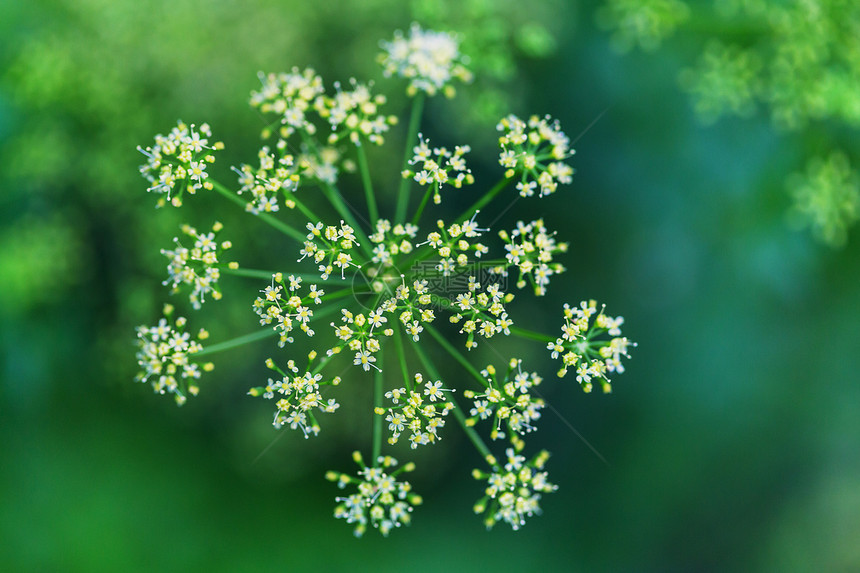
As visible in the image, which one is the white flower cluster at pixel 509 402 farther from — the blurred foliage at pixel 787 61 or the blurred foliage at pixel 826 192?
the blurred foliage at pixel 826 192

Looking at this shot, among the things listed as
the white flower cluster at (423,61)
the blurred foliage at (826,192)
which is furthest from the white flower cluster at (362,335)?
the blurred foliage at (826,192)

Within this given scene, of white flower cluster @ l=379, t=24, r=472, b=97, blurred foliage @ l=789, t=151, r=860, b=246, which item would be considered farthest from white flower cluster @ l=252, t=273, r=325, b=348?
blurred foliage @ l=789, t=151, r=860, b=246

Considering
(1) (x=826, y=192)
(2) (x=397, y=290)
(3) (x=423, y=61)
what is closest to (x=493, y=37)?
(3) (x=423, y=61)

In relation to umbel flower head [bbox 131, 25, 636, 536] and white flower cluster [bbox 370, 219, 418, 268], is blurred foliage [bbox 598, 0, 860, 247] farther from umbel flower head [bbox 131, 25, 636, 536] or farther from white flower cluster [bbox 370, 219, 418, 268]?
white flower cluster [bbox 370, 219, 418, 268]

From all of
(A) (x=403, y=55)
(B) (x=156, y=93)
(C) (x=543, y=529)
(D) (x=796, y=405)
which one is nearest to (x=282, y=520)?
(C) (x=543, y=529)

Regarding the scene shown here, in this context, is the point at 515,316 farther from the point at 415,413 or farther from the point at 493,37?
the point at 415,413

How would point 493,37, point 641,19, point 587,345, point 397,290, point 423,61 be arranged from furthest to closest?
point 641,19 → point 493,37 → point 423,61 → point 587,345 → point 397,290
